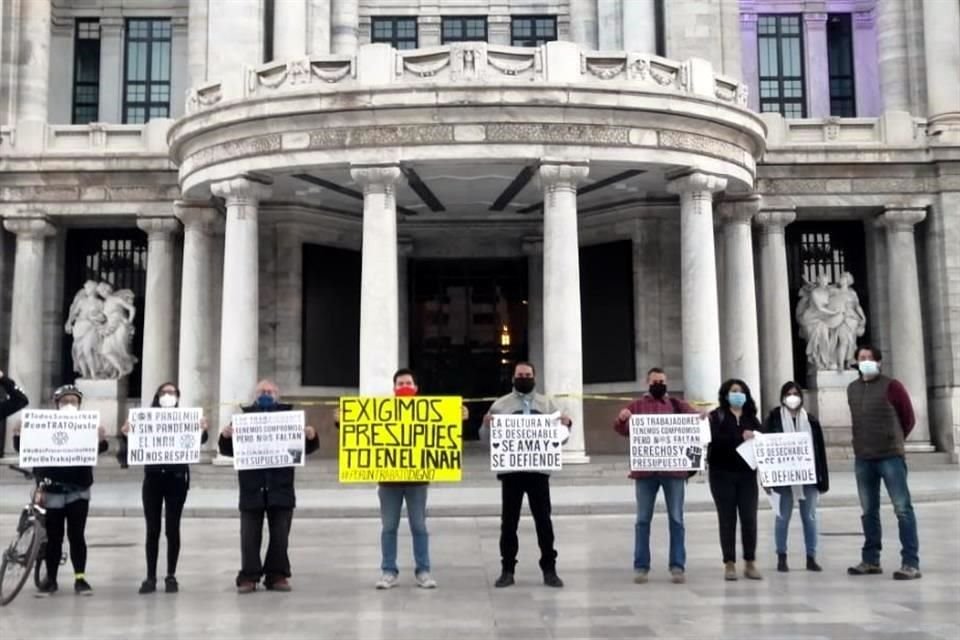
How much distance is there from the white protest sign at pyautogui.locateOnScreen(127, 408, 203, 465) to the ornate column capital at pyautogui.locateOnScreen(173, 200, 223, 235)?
1650 centimetres

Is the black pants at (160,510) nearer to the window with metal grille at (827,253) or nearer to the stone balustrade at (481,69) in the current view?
the stone balustrade at (481,69)

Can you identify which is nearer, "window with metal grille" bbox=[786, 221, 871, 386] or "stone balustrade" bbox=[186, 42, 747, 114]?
"stone balustrade" bbox=[186, 42, 747, 114]

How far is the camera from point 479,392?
3375cm

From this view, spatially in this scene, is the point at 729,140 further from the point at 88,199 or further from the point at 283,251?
the point at 88,199

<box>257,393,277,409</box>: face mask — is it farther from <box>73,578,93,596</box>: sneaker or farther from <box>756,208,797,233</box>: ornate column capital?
<box>756,208,797,233</box>: ornate column capital

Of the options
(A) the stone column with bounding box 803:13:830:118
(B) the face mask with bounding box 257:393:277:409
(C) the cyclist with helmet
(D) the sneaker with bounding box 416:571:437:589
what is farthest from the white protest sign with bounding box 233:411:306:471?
(A) the stone column with bounding box 803:13:830:118

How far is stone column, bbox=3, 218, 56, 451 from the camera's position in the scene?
1219 inches

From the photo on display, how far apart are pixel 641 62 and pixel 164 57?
1902cm

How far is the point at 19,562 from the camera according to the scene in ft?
36.3

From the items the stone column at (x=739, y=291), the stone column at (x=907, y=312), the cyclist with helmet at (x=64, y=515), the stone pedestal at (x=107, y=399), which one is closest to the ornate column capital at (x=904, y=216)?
the stone column at (x=907, y=312)

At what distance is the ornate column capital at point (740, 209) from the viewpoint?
2855cm

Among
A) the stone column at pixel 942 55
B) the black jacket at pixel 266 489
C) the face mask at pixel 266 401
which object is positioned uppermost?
the stone column at pixel 942 55

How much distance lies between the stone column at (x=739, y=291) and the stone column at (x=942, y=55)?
26.5 feet

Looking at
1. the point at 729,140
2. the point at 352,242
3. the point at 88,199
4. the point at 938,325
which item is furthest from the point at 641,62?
the point at 88,199
